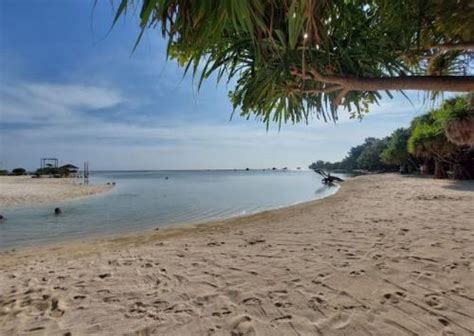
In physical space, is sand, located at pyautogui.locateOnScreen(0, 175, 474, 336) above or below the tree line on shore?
below

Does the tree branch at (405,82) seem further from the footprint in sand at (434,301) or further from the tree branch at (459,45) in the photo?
Answer: the footprint in sand at (434,301)

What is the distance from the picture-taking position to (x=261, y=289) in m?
2.92

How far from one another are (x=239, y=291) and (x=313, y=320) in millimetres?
850

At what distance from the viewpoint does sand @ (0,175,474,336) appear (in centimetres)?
227

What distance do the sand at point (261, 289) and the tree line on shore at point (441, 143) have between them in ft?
4.99

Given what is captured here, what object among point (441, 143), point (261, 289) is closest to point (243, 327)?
point (261, 289)

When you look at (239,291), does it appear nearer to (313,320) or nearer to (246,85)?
(313,320)

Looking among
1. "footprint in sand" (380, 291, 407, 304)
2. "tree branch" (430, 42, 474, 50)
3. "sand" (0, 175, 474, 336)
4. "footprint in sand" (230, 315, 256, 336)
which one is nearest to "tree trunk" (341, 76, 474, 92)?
→ "tree branch" (430, 42, 474, 50)

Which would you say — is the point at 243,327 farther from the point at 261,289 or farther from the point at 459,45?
the point at 459,45

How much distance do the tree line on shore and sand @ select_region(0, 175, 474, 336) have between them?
1522 millimetres

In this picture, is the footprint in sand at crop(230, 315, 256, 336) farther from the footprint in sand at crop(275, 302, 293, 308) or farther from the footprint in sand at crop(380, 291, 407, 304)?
the footprint in sand at crop(380, 291, 407, 304)

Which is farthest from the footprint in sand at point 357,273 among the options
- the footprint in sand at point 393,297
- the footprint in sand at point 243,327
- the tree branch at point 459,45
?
the tree branch at point 459,45

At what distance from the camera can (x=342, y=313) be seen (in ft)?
7.75

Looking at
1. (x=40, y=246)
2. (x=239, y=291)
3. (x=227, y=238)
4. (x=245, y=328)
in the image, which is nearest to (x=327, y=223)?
(x=227, y=238)
